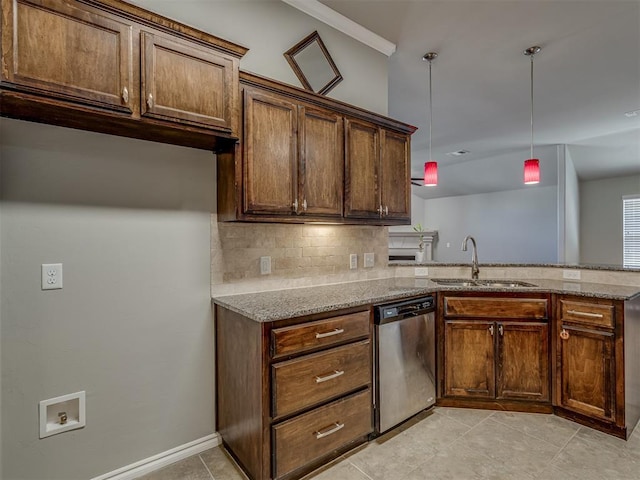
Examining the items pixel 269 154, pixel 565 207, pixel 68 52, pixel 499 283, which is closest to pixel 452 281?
pixel 499 283

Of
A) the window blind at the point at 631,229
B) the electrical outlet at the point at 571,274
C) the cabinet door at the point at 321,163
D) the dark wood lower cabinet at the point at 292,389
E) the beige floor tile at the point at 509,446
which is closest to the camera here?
the dark wood lower cabinet at the point at 292,389

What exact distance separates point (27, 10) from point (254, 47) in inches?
49.4

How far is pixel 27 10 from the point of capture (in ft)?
4.21

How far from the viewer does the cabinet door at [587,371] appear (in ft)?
7.14

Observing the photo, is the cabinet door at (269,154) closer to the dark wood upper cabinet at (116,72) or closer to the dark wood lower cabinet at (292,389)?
the dark wood upper cabinet at (116,72)

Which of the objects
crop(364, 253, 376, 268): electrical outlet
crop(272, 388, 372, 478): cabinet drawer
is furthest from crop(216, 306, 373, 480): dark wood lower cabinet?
crop(364, 253, 376, 268): electrical outlet

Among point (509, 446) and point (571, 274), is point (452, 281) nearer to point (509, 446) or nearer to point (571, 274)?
point (571, 274)

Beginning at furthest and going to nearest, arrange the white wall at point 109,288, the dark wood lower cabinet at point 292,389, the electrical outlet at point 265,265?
the electrical outlet at point 265,265 < the dark wood lower cabinet at point 292,389 < the white wall at point 109,288

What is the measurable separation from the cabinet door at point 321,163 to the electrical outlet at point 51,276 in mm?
1302

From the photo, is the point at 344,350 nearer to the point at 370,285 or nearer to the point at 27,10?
the point at 370,285

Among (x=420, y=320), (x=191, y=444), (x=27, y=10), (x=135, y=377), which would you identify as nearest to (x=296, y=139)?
(x=27, y=10)

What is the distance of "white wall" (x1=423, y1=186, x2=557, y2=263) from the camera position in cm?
783

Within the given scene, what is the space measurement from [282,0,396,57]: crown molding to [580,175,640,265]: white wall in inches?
279

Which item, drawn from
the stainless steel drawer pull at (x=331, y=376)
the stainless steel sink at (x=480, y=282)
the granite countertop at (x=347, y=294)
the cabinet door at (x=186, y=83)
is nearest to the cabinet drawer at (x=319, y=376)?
the stainless steel drawer pull at (x=331, y=376)
